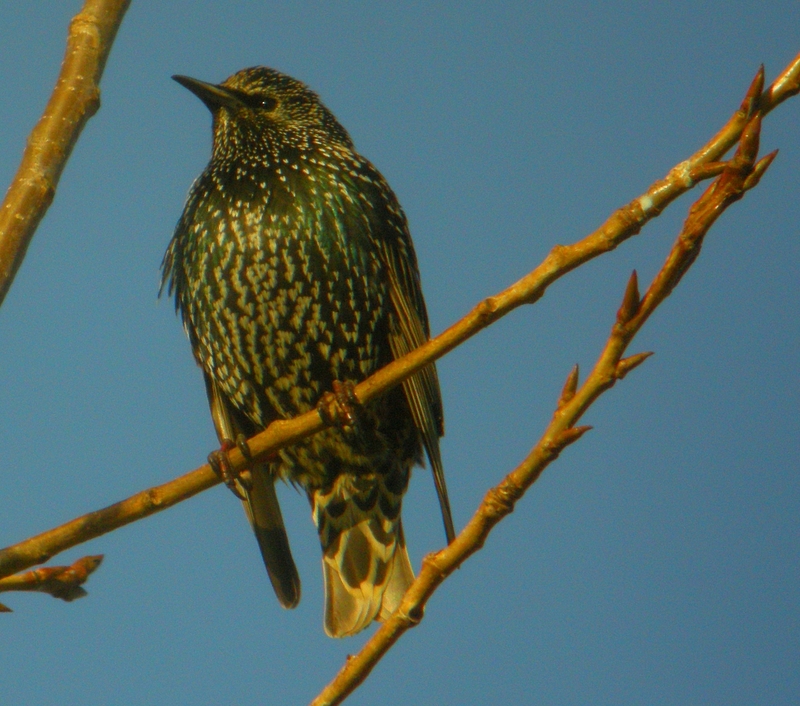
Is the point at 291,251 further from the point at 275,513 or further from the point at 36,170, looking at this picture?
the point at 36,170

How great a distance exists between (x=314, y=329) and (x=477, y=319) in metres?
1.94

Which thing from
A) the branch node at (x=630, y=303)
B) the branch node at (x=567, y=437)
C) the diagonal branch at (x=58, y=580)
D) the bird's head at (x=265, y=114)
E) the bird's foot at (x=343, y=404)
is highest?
the bird's head at (x=265, y=114)

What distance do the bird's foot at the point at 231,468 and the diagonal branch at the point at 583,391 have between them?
97 centimetres

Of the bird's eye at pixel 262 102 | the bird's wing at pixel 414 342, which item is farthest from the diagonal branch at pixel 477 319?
the bird's eye at pixel 262 102

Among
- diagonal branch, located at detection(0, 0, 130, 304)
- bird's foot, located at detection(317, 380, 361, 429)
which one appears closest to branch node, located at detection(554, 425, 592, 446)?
diagonal branch, located at detection(0, 0, 130, 304)

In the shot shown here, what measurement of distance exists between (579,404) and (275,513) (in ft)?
9.30

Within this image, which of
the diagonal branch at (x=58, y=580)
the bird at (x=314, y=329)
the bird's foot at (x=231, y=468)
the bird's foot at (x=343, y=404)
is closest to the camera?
the diagonal branch at (x=58, y=580)

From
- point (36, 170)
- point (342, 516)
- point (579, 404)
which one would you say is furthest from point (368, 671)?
point (342, 516)

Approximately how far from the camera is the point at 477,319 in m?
2.94

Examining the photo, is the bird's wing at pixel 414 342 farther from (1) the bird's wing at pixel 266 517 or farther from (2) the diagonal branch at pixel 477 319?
(2) the diagonal branch at pixel 477 319

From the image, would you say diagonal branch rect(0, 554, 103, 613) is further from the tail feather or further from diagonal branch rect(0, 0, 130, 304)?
the tail feather

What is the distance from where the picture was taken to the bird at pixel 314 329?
15.8 feet

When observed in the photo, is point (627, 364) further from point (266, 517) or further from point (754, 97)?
point (266, 517)

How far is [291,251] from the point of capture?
4.79m
